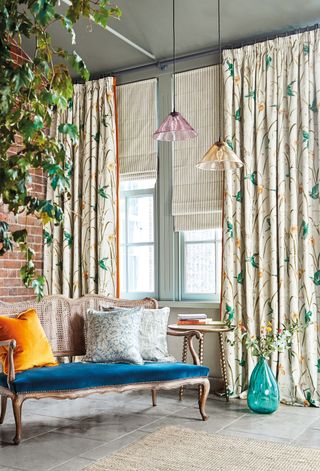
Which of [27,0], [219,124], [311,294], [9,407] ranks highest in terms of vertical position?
[219,124]

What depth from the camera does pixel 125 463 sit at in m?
2.99

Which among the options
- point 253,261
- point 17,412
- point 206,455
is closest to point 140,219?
point 253,261

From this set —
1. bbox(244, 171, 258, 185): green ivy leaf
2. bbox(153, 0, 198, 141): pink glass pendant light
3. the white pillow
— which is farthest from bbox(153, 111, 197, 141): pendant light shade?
the white pillow

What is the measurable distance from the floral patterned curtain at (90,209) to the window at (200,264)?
0.64 metres

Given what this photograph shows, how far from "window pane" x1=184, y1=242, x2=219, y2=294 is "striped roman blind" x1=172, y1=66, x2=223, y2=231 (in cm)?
21

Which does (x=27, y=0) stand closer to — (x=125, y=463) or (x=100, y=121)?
(x=125, y=463)

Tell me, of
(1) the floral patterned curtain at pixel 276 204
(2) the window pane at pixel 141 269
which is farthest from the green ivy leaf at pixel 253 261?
(2) the window pane at pixel 141 269

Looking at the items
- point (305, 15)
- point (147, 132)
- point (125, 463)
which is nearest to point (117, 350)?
point (125, 463)

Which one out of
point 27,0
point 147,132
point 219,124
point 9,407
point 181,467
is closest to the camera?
point 27,0

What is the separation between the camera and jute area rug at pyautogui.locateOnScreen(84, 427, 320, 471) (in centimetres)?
293

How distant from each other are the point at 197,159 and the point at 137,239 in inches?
38.2

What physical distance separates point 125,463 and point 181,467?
0.96ft

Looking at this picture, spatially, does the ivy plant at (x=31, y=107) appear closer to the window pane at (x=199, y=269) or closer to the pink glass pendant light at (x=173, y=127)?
the pink glass pendant light at (x=173, y=127)

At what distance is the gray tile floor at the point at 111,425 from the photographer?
3.17m
